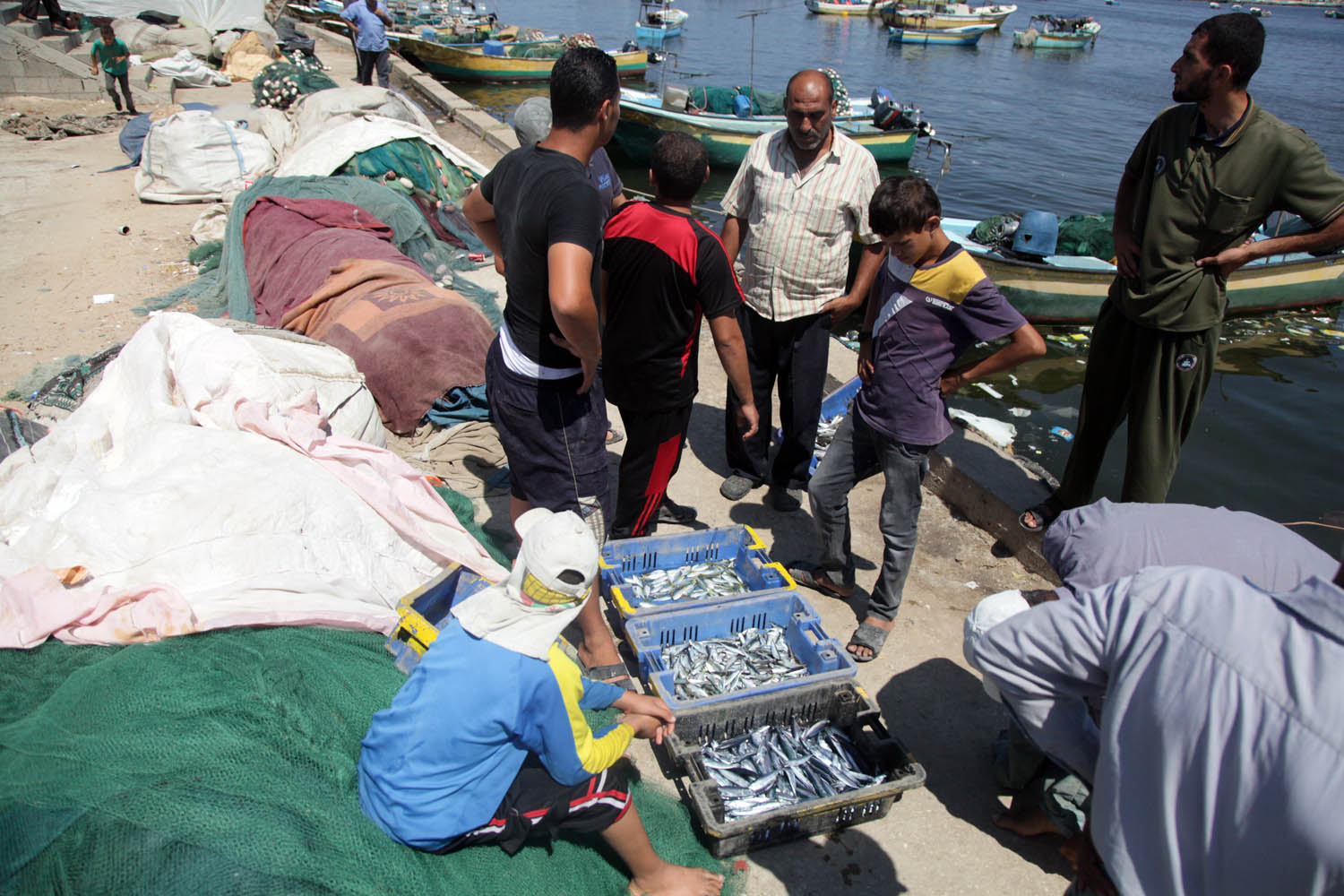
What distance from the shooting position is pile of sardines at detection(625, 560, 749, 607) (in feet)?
12.0

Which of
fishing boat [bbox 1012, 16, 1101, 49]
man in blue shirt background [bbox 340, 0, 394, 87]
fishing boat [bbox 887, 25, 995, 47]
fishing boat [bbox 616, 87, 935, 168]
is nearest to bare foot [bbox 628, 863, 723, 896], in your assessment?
fishing boat [bbox 616, 87, 935, 168]

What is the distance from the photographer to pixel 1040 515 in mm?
4332

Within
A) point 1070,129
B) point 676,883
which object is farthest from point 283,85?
point 1070,129

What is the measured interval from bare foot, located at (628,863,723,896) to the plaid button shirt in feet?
9.11

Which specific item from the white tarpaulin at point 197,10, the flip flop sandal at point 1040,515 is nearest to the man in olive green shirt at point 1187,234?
the flip flop sandal at point 1040,515

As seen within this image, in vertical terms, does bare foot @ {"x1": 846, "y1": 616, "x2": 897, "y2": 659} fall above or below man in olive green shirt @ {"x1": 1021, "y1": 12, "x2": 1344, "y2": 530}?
below

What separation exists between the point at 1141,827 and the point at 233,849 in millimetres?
2106

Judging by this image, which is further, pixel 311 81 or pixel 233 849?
pixel 311 81

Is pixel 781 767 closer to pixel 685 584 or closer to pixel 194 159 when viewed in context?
pixel 685 584

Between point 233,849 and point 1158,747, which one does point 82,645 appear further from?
point 1158,747

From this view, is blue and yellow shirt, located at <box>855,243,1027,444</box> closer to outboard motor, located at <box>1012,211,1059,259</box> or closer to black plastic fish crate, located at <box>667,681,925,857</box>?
black plastic fish crate, located at <box>667,681,925,857</box>

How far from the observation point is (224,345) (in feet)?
13.2

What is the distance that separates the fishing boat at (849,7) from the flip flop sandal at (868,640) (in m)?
57.2

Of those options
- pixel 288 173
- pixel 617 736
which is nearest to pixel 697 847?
pixel 617 736
